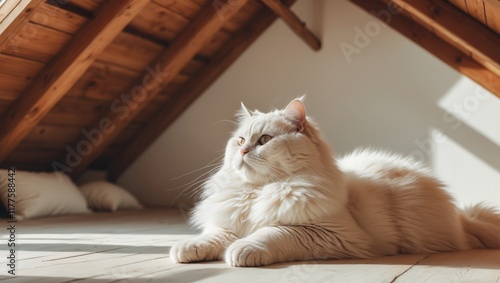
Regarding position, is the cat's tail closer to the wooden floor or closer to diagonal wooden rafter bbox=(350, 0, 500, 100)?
the wooden floor

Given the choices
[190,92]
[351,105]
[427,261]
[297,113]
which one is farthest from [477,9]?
[190,92]

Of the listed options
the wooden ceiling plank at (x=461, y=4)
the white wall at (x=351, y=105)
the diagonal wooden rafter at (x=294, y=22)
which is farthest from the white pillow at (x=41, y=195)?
the wooden ceiling plank at (x=461, y=4)

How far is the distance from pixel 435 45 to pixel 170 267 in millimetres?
2648

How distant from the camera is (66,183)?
146 inches

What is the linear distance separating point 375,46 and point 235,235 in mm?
2399

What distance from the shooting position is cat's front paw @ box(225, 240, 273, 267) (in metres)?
1.53

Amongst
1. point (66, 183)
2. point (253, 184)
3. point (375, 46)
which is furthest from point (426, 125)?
point (66, 183)

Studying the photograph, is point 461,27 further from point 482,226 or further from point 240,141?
point 240,141

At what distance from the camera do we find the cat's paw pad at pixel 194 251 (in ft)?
5.36

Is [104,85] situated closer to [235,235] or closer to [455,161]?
[235,235]

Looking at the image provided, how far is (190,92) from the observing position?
13.9ft

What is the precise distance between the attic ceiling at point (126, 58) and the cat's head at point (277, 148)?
36.5 inches

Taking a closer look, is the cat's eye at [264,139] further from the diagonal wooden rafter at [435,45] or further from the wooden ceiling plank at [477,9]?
the diagonal wooden rafter at [435,45]

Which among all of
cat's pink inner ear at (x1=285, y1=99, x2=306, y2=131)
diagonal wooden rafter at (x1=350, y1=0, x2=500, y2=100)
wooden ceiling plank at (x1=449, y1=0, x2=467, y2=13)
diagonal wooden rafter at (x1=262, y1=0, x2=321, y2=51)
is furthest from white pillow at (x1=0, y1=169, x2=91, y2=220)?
wooden ceiling plank at (x1=449, y1=0, x2=467, y2=13)
